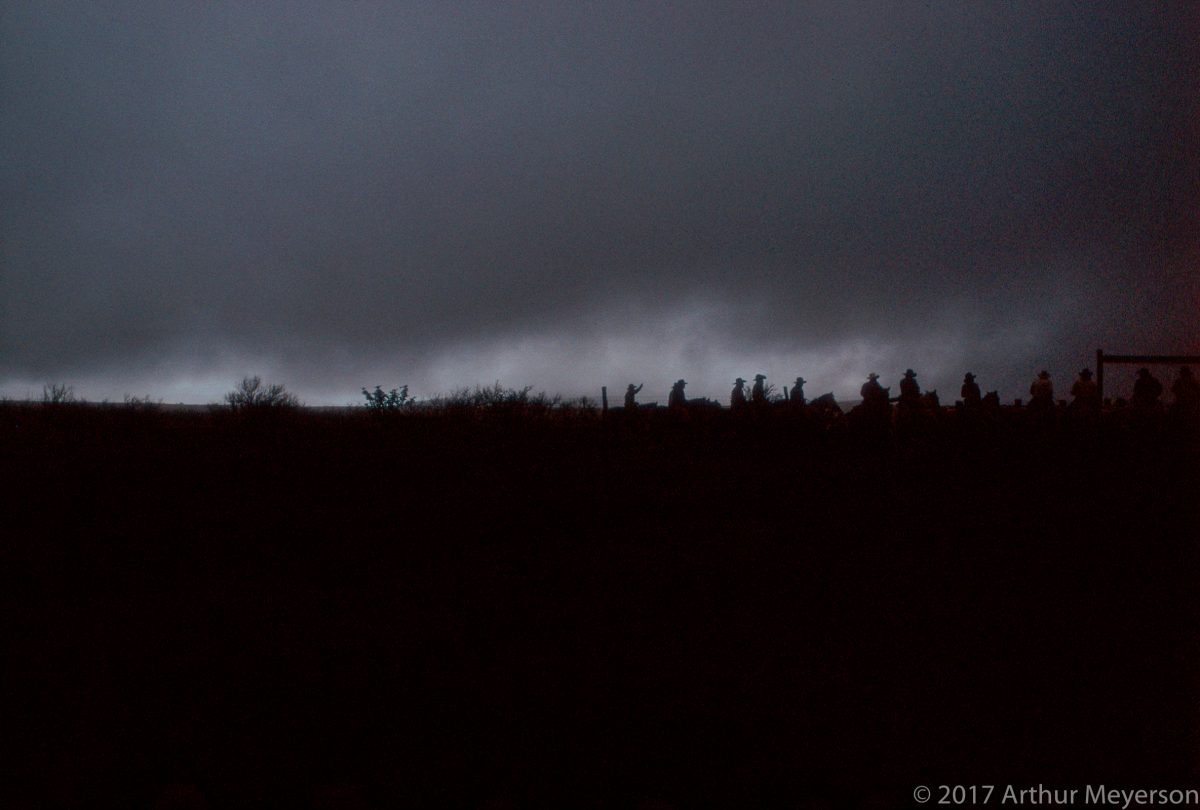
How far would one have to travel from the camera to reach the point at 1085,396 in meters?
15.8

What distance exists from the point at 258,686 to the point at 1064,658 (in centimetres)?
577

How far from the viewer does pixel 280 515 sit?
990 centimetres

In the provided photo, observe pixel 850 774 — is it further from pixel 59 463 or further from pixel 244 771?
pixel 59 463

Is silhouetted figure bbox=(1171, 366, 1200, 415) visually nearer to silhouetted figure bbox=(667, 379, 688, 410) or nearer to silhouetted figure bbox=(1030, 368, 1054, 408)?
silhouetted figure bbox=(1030, 368, 1054, 408)

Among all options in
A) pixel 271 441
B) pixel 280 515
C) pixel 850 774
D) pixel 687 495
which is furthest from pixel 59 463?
pixel 850 774

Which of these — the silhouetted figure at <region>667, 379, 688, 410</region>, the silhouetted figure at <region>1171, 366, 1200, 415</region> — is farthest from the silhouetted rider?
the silhouetted figure at <region>1171, 366, 1200, 415</region>

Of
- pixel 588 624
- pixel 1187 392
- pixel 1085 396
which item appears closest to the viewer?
pixel 588 624

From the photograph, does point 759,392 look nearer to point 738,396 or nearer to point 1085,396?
point 738,396

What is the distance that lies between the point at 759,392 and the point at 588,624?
1141 centimetres

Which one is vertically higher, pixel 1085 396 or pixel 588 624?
pixel 1085 396

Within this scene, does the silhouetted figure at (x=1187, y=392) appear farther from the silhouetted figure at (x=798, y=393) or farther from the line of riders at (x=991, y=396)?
the silhouetted figure at (x=798, y=393)

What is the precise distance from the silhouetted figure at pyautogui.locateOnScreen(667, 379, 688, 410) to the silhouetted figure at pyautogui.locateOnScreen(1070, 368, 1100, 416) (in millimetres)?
7416

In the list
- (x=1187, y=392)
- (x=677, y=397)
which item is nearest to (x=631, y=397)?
(x=677, y=397)

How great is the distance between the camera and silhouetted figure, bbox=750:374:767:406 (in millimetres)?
17031
